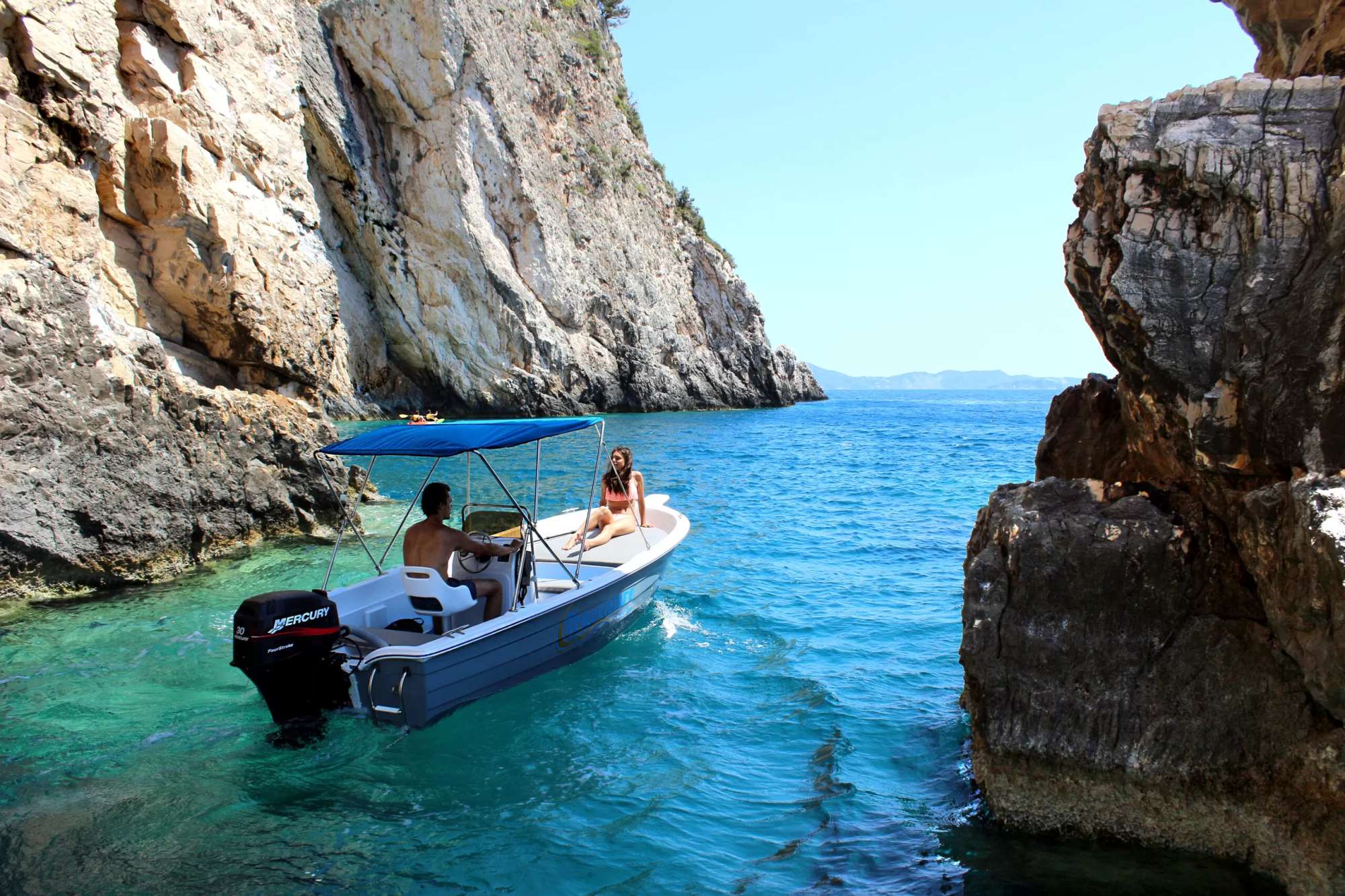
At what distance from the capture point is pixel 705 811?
592 centimetres

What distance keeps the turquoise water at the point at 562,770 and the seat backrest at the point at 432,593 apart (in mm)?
849

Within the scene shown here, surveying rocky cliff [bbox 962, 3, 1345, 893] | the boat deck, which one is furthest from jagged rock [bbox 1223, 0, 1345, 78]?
the boat deck

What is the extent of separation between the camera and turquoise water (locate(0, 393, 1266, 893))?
4973 millimetres

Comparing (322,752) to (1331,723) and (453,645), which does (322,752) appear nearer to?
(453,645)

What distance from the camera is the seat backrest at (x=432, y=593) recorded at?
720 centimetres

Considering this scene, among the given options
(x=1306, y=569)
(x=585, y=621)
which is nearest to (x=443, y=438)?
(x=585, y=621)

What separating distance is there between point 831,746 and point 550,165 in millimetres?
41864

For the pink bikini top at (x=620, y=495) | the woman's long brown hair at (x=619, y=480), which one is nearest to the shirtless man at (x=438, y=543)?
the woman's long brown hair at (x=619, y=480)

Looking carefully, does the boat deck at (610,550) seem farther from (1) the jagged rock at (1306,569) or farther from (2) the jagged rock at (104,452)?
(1) the jagged rock at (1306,569)

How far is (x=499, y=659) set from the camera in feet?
24.0

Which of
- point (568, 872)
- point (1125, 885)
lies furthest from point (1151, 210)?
point (568, 872)

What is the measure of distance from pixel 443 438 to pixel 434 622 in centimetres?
158

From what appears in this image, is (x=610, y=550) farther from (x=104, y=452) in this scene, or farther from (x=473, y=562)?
(x=104, y=452)

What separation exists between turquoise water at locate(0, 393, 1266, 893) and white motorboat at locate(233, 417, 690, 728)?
30cm
